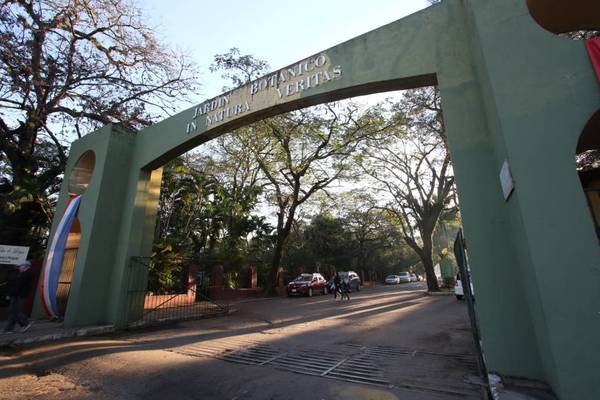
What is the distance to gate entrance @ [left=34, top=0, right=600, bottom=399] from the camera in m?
2.88

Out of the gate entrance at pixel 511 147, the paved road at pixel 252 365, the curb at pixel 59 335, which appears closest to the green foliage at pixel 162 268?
the curb at pixel 59 335

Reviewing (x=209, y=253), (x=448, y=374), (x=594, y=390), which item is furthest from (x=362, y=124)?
(x=594, y=390)

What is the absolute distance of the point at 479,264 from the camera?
4.05 meters

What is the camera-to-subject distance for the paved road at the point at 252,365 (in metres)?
3.83

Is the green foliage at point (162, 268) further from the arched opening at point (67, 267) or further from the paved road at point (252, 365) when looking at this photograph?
the paved road at point (252, 365)

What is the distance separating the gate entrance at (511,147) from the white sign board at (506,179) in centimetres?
1

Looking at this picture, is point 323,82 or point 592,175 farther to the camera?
point 323,82

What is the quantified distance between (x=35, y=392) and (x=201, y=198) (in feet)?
46.6

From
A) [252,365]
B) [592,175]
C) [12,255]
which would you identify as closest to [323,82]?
[592,175]

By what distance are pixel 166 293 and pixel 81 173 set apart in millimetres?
6169

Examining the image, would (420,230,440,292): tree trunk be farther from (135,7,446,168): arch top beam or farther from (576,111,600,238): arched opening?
(135,7,446,168): arch top beam

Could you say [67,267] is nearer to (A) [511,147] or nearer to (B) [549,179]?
(A) [511,147]

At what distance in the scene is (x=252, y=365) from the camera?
4895mm

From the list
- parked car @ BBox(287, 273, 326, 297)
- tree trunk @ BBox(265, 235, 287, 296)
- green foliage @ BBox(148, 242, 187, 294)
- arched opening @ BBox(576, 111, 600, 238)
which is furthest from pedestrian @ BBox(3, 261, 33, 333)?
parked car @ BBox(287, 273, 326, 297)
